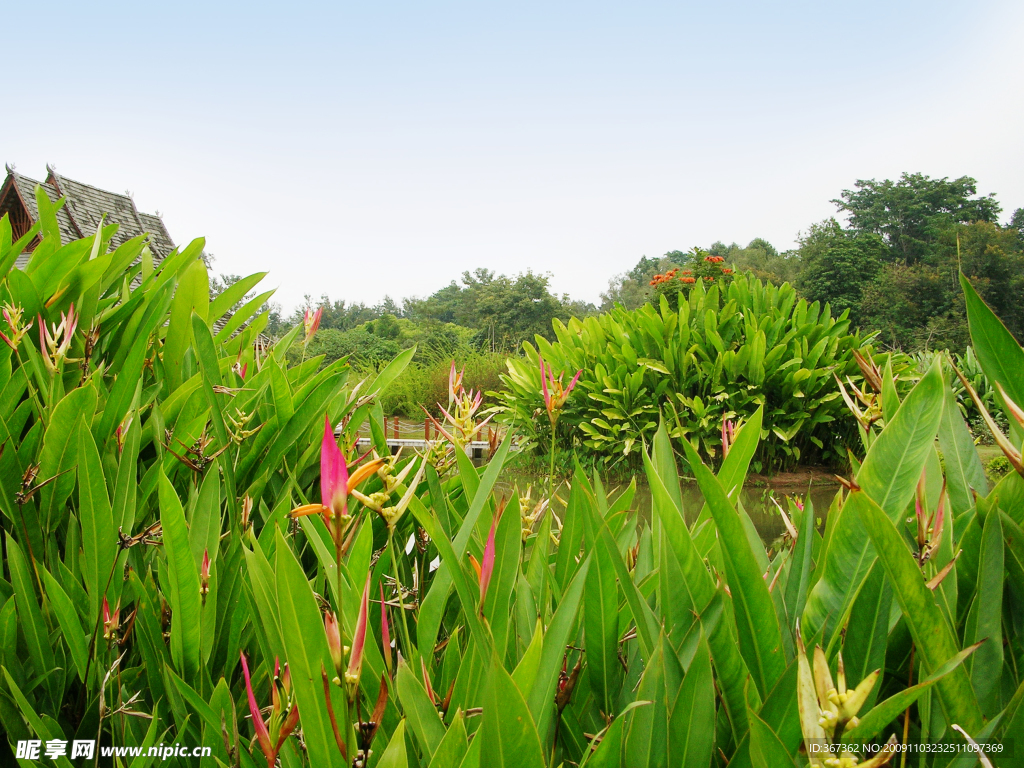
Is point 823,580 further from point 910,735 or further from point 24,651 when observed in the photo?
point 24,651

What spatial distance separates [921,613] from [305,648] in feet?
1.54

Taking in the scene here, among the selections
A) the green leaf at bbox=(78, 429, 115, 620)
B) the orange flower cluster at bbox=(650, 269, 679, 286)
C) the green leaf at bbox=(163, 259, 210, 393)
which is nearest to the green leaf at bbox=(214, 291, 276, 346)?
the green leaf at bbox=(163, 259, 210, 393)

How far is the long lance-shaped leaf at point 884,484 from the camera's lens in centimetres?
57

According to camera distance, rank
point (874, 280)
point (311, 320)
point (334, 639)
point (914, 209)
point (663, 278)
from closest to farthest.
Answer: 1. point (334, 639)
2. point (311, 320)
3. point (663, 278)
4. point (874, 280)
5. point (914, 209)

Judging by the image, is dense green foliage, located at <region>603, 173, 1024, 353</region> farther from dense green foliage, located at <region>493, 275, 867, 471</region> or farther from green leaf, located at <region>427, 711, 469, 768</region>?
green leaf, located at <region>427, 711, 469, 768</region>

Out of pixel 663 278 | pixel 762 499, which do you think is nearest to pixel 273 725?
pixel 762 499

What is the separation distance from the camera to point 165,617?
893 mm

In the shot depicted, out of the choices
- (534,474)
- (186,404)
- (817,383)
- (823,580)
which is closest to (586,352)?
(534,474)

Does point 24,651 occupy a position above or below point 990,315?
below

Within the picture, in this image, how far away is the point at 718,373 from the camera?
6.62m

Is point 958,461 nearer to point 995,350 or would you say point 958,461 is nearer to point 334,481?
point 995,350

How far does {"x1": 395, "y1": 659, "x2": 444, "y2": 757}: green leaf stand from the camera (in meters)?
0.56

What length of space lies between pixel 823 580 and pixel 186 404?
1088mm

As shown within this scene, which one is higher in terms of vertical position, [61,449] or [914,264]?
[914,264]
